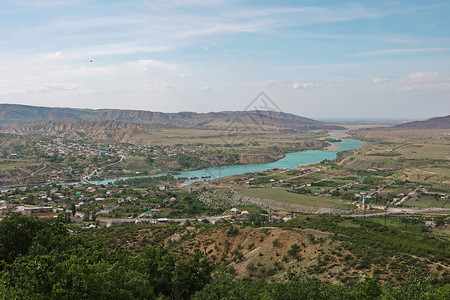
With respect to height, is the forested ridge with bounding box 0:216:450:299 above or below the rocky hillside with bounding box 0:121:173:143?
below

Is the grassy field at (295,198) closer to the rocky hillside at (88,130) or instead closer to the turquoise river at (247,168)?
the turquoise river at (247,168)

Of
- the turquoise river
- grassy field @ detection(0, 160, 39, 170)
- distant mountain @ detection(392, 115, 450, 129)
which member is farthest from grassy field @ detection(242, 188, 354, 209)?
distant mountain @ detection(392, 115, 450, 129)

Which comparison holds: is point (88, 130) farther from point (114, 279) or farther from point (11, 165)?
point (114, 279)

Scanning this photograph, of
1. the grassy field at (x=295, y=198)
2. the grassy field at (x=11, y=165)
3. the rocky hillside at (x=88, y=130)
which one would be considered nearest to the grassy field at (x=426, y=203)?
the grassy field at (x=295, y=198)

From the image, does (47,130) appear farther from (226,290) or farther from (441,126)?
(441,126)

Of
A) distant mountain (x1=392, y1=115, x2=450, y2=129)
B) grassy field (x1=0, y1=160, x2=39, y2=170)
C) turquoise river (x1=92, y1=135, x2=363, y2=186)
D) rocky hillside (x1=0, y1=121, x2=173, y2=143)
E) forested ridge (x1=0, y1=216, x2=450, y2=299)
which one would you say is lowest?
turquoise river (x1=92, y1=135, x2=363, y2=186)

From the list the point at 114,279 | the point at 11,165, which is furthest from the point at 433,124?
the point at 114,279

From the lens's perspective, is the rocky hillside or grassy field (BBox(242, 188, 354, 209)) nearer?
grassy field (BBox(242, 188, 354, 209))

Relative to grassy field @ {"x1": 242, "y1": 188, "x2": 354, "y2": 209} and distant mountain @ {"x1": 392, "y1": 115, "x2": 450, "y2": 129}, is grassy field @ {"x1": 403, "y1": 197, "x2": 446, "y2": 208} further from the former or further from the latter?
distant mountain @ {"x1": 392, "y1": 115, "x2": 450, "y2": 129}

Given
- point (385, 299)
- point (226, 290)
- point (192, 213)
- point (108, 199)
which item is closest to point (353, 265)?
point (385, 299)
